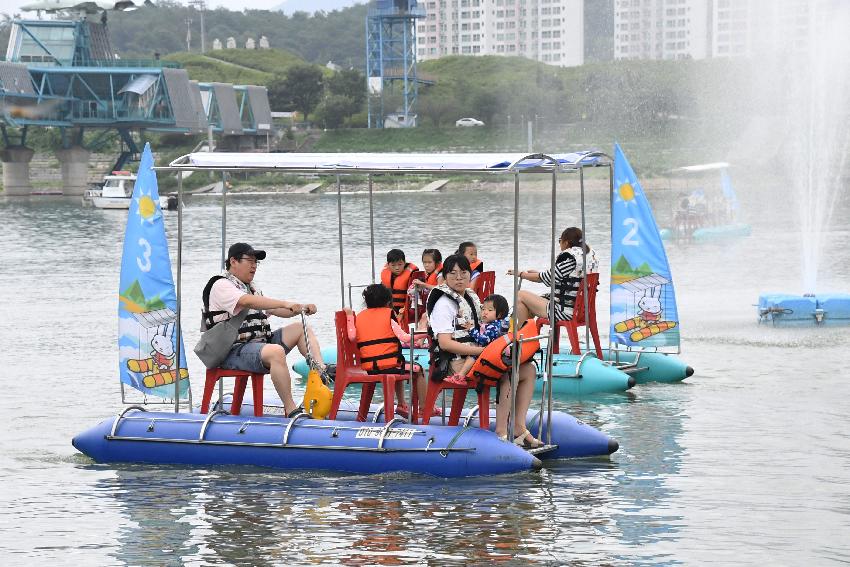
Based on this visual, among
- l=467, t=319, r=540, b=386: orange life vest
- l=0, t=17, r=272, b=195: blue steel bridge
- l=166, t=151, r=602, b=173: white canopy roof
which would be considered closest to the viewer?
l=166, t=151, r=602, b=173: white canopy roof

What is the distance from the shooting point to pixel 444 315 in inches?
502

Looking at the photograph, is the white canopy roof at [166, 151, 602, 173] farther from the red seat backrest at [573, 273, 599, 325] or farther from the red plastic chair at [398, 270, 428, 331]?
the red plastic chair at [398, 270, 428, 331]

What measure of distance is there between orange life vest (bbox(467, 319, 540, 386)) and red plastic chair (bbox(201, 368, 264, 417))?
2.25 meters

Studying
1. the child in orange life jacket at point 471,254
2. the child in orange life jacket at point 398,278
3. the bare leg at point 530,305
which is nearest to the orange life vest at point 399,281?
the child in orange life jacket at point 398,278

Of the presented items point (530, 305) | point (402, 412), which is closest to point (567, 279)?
point (530, 305)

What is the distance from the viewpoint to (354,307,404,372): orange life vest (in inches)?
514

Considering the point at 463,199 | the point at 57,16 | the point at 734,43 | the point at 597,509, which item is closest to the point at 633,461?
the point at 597,509

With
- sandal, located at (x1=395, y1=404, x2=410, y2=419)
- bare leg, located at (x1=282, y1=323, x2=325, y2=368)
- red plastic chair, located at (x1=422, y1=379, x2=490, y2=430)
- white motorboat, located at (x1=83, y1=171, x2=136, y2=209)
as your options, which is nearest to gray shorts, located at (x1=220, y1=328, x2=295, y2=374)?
bare leg, located at (x1=282, y1=323, x2=325, y2=368)

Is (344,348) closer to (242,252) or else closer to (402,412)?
(402,412)

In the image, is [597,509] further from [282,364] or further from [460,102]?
[460,102]

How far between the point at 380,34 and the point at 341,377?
5042 inches

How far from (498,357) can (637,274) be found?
17.6 feet

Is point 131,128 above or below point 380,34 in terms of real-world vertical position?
below

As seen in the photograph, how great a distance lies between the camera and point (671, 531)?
37.6 ft
